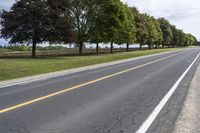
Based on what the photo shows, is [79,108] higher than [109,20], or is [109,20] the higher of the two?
[109,20]

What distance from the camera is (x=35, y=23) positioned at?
4494 cm

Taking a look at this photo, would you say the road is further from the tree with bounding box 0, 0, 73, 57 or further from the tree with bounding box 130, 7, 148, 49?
the tree with bounding box 130, 7, 148, 49

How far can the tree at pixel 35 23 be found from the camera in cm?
4512

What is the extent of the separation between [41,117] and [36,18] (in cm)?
3835

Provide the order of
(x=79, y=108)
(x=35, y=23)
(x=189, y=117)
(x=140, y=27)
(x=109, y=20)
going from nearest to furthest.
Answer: (x=189, y=117)
(x=79, y=108)
(x=35, y=23)
(x=109, y=20)
(x=140, y=27)

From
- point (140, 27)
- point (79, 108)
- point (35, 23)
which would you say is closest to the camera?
point (79, 108)

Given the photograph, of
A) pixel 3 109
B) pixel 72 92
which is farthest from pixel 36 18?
pixel 3 109

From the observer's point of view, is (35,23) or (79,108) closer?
(79,108)

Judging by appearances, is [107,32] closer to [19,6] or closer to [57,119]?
[19,6]

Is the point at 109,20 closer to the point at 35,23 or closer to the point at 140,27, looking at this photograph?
the point at 35,23

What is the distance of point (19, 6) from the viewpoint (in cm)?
4641

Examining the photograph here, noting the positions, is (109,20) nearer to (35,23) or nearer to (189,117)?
(35,23)

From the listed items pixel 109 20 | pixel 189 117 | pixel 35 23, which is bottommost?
pixel 189 117

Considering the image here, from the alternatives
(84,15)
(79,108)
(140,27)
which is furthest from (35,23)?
(140,27)
